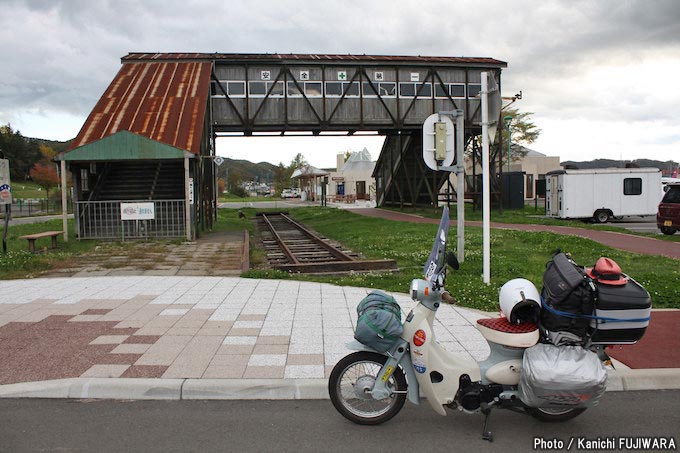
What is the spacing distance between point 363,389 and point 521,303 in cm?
136

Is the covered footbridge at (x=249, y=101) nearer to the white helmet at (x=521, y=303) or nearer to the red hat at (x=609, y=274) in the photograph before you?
the white helmet at (x=521, y=303)

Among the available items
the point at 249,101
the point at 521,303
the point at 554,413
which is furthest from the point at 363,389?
the point at 249,101

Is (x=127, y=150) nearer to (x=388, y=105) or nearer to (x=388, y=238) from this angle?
(x=388, y=238)

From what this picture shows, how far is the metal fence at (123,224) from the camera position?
19156 millimetres

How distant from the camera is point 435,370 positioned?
14.0ft

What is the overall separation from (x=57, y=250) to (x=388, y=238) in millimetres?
10141

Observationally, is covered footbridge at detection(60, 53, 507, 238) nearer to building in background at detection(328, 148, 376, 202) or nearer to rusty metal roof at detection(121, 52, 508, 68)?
rusty metal roof at detection(121, 52, 508, 68)

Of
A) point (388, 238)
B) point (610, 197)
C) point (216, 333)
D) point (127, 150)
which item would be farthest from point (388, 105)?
point (216, 333)

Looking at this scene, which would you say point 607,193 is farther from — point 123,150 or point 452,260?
point 452,260

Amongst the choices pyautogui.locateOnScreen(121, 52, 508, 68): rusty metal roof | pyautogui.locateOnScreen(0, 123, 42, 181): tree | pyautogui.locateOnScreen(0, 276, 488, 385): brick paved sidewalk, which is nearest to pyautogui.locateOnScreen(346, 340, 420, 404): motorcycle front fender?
pyautogui.locateOnScreen(0, 276, 488, 385): brick paved sidewalk

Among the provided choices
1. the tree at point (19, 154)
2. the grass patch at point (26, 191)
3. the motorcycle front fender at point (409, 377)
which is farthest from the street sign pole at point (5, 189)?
the tree at point (19, 154)

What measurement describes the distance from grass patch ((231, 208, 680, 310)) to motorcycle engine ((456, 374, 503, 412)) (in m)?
4.06

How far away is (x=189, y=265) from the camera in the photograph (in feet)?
44.2

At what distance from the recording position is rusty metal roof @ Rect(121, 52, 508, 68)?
1166 inches
